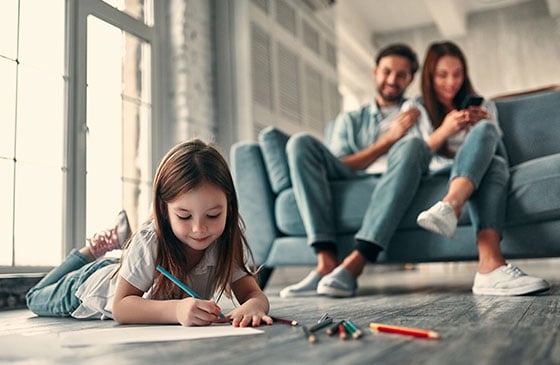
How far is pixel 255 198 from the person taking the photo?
7.43 ft

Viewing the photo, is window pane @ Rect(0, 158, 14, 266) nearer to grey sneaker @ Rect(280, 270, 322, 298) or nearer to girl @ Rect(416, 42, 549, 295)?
grey sneaker @ Rect(280, 270, 322, 298)

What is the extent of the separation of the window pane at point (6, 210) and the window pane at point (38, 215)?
3cm

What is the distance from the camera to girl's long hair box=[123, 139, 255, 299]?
119cm

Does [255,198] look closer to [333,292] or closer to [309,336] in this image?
[333,292]

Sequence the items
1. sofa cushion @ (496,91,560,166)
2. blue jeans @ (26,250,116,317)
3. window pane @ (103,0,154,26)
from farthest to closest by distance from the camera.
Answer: window pane @ (103,0,154,26) → sofa cushion @ (496,91,560,166) → blue jeans @ (26,250,116,317)

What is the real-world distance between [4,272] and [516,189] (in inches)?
69.7

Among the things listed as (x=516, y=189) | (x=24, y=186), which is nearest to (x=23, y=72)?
(x=24, y=186)

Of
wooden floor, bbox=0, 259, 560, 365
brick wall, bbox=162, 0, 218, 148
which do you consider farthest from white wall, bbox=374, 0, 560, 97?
wooden floor, bbox=0, 259, 560, 365

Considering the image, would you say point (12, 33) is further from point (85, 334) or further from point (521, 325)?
point (521, 325)

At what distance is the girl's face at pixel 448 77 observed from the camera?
89.7 inches

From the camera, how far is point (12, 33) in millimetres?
2201

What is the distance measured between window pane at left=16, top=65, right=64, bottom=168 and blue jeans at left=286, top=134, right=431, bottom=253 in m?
0.97

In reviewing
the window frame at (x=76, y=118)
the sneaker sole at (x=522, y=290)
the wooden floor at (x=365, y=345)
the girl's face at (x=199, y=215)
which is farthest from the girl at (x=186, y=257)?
the window frame at (x=76, y=118)

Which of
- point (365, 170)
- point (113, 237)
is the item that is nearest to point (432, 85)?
point (365, 170)
